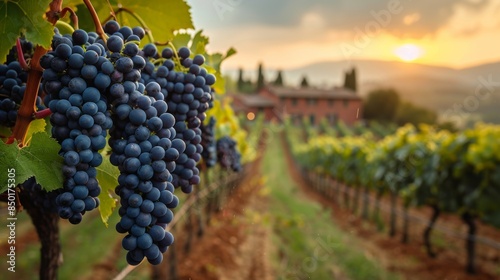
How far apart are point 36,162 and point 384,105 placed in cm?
9025

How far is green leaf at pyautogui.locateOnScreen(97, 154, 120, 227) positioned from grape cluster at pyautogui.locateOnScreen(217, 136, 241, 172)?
73.6 inches

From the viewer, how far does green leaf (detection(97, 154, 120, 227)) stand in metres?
1.39

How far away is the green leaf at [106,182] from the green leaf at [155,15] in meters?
0.59

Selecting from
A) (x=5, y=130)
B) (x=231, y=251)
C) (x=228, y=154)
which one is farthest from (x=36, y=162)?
(x=231, y=251)

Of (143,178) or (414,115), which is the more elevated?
(414,115)

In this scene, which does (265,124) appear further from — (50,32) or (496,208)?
(50,32)

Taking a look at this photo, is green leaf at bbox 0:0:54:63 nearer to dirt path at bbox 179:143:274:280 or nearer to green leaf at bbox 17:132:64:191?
green leaf at bbox 17:132:64:191

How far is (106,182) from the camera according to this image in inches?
55.9

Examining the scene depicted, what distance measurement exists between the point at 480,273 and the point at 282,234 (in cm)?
522

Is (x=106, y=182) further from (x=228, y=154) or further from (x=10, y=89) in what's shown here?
(x=228, y=154)

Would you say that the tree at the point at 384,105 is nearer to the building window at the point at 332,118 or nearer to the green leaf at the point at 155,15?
the building window at the point at 332,118

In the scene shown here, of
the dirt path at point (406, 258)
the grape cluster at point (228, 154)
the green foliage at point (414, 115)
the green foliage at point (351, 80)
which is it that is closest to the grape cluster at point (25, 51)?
the grape cluster at point (228, 154)

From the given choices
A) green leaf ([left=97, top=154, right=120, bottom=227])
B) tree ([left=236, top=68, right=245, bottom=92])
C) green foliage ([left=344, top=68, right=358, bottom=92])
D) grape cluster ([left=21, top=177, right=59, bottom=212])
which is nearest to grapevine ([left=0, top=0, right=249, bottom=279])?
green leaf ([left=97, top=154, right=120, bottom=227])

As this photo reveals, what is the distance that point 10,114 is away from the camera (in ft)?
4.98
